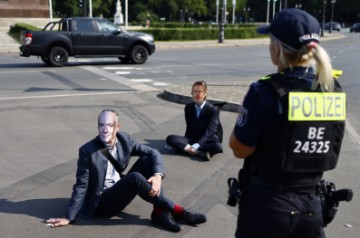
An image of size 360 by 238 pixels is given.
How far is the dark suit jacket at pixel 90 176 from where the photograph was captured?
179 inches

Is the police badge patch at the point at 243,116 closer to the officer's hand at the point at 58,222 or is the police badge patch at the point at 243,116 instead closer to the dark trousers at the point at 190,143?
the officer's hand at the point at 58,222

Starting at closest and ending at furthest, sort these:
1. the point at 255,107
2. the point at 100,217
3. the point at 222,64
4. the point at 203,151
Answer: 1. the point at 255,107
2. the point at 100,217
3. the point at 203,151
4. the point at 222,64

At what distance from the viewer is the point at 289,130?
234 cm

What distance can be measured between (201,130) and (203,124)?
0.29 feet

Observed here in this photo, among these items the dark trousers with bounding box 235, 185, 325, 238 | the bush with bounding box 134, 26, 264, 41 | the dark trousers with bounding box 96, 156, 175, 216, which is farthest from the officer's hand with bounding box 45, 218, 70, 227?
the bush with bounding box 134, 26, 264, 41

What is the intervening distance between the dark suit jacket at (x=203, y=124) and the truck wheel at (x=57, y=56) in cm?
1232

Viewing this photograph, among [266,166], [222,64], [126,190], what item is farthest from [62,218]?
[222,64]

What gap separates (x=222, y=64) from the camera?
20.4 meters

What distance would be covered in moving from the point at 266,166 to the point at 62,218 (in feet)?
8.73

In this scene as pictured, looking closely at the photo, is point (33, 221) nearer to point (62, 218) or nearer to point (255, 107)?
point (62, 218)

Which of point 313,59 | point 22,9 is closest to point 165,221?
point 313,59

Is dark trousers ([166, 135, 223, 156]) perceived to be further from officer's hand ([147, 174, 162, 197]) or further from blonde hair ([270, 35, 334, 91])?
blonde hair ([270, 35, 334, 91])

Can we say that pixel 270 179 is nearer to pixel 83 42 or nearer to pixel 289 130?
pixel 289 130

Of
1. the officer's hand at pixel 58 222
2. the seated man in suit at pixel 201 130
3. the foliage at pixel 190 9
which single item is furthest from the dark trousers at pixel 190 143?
the foliage at pixel 190 9
